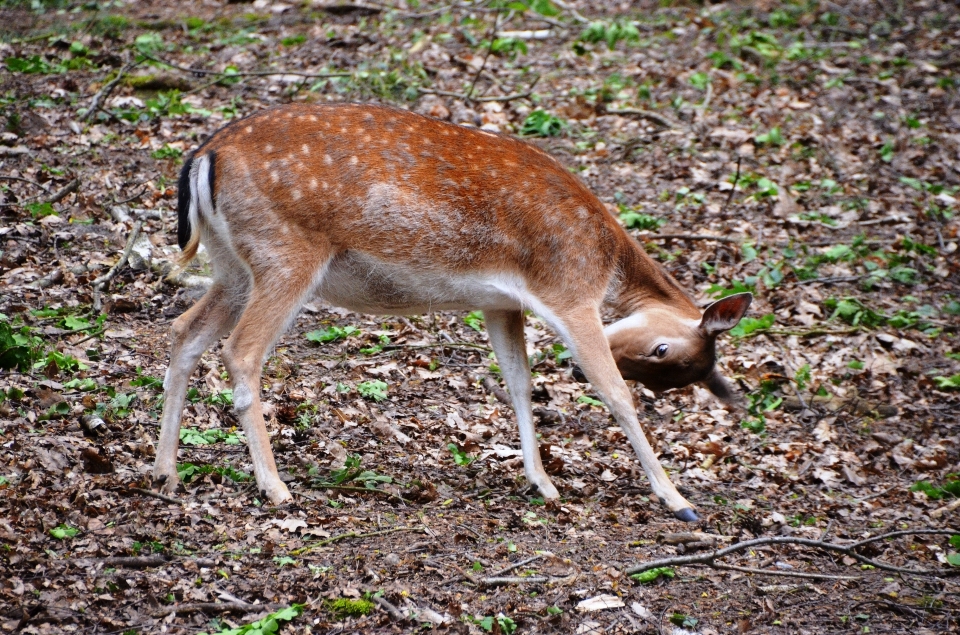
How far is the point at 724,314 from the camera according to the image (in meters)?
5.70

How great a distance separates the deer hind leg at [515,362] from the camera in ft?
18.5

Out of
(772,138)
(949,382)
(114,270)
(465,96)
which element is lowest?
(949,382)

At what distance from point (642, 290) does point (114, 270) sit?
12.0 feet

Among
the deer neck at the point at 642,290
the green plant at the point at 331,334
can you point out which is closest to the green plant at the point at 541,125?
the green plant at the point at 331,334

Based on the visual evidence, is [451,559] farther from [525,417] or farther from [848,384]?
[848,384]

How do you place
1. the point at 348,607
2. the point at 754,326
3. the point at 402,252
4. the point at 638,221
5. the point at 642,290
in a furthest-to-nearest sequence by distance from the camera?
the point at 638,221 < the point at 754,326 < the point at 642,290 < the point at 402,252 < the point at 348,607

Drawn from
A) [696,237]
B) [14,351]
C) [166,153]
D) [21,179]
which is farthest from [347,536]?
[166,153]

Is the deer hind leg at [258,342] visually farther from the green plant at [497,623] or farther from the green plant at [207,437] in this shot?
the green plant at [497,623]

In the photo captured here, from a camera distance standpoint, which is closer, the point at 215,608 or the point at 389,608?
the point at 215,608

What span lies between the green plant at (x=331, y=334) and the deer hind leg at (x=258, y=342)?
190 centimetres

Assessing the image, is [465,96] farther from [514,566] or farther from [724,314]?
[514,566]

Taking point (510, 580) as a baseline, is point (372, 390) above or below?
below

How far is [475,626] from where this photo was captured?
3.75 metres

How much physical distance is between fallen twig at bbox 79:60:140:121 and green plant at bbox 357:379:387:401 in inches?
A: 173
